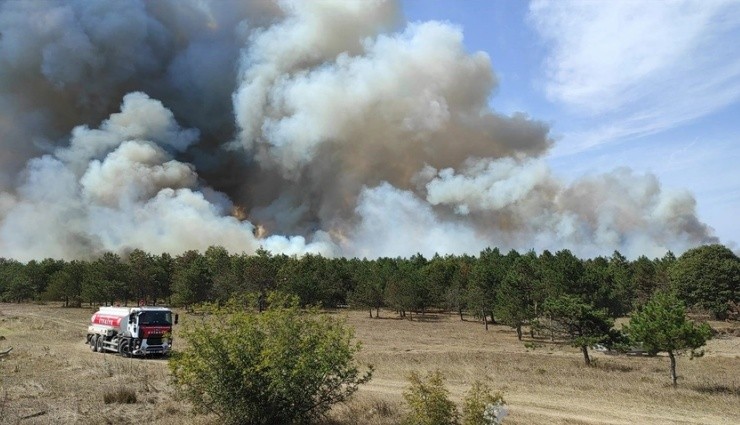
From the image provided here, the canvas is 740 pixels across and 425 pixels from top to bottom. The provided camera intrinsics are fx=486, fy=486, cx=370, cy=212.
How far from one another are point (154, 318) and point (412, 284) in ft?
202

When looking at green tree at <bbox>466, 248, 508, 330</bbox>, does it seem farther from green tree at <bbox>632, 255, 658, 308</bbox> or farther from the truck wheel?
the truck wheel

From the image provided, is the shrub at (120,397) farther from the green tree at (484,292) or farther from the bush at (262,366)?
the green tree at (484,292)

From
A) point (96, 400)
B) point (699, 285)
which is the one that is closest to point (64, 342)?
point (96, 400)

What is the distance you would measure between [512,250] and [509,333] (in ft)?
224

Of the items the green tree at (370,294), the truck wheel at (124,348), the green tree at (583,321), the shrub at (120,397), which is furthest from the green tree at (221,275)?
the shrub at (120,397)

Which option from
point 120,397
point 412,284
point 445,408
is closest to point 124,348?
point 120,397

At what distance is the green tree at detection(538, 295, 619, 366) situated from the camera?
4059cm

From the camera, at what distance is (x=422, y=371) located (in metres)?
34.0

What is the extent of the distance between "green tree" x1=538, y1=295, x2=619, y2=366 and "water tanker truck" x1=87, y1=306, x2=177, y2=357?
31.5 metres

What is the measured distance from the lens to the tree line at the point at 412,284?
71438 mm

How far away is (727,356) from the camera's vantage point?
170 ft

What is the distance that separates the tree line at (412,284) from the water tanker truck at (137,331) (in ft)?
119

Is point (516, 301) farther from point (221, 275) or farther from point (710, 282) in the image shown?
point (221, 275)

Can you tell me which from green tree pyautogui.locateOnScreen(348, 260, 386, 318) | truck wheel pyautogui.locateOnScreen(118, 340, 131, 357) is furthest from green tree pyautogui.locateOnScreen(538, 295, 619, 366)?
green tree pyautogui.locateOnScreen(348, 260, 386, 318)
